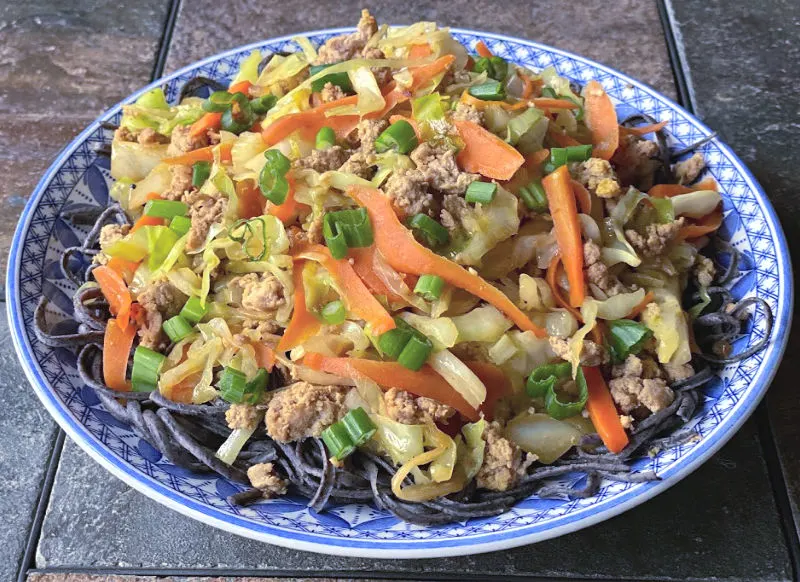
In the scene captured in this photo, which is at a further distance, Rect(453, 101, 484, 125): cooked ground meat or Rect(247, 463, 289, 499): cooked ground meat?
Rect(453, 101, 484, 125): cooked ground meat

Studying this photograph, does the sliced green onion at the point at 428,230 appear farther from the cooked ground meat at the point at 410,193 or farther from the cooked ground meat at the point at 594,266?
the cooked ground meat at the point at 594,266

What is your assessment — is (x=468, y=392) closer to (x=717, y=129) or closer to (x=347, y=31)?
(x=347, y=31)

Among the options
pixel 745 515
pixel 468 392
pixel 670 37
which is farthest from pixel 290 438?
pixel 670 37

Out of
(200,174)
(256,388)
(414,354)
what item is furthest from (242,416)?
(200,174)

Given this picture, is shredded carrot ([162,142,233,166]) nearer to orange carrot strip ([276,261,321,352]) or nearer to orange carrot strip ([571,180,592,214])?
orange carrot strip ([276,261,321,352])

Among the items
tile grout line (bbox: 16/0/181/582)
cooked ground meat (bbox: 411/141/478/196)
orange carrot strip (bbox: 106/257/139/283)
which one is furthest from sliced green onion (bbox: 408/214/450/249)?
tile grout line (bbox: 16/0/181/582)

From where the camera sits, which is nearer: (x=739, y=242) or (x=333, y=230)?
(x=333, y=230)
